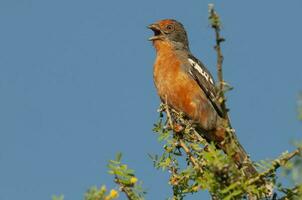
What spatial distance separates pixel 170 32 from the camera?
949cm

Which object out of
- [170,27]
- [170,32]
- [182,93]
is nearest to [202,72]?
[182,93]

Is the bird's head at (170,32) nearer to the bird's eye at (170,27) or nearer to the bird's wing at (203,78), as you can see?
the bird's eye at (170,27)

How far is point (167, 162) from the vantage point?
3.89 m

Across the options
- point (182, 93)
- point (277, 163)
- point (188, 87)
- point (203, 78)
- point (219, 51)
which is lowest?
point (277, 163)

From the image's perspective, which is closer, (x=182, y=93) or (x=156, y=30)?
(x=182, y=93)

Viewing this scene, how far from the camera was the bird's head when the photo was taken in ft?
30.4

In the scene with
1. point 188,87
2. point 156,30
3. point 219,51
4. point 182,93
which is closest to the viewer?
point 219,51

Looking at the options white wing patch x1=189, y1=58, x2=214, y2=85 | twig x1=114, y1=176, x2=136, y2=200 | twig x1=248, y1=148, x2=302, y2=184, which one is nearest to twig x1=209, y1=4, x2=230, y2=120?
twig x1=248, y1=148, x2=302, y2=184

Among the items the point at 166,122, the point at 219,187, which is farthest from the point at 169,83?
the point at 219,187

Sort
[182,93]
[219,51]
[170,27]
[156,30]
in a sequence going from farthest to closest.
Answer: [170,27] → [156,30] → [182,93] → [219,51]

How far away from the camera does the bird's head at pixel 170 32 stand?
926 centimetres

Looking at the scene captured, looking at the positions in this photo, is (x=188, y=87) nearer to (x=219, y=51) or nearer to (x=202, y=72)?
(x=202, y=72)

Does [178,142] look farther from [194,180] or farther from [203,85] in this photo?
[203,85]

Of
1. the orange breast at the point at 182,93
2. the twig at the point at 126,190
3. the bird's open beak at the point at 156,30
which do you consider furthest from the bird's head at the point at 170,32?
the twig at the point at 126,190
